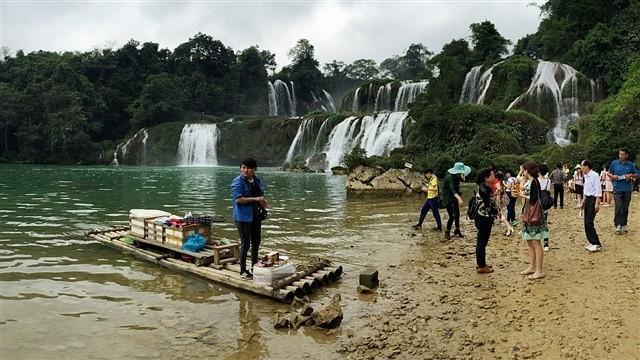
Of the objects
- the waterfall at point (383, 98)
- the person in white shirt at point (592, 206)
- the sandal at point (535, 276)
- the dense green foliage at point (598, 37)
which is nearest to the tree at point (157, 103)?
the waterfall at point (383, 98)

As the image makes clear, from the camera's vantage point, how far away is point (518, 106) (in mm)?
37594

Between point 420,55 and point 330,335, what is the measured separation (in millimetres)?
94691

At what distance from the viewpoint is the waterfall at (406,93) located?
48125mm

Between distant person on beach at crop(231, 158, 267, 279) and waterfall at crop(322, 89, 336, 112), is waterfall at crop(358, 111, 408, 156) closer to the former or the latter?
distant person on beach at crop(231, 158, 267, 279)

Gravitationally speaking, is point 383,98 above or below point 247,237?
above

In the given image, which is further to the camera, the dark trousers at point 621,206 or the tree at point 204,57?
the tree at point 204,57

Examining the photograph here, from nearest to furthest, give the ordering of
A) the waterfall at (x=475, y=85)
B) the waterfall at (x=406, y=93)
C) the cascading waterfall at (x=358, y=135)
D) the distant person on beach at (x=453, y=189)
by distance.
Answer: the distant person on beach at (x=453, y=189), the cascading waterfall at (x=358, y=135), the waterfall at (x=475, y=85), the waterfall at (x=406, y=93)

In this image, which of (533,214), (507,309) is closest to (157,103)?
(533,214)

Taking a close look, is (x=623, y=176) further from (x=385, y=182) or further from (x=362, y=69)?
(x=362, y=69)

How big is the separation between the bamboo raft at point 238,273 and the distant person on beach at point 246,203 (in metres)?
0.35

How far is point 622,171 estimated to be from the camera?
32.4 ft

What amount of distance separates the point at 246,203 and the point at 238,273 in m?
1.27

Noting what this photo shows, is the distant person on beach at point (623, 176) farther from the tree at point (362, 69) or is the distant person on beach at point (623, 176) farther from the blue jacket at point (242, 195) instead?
the tree at point (362, 69)

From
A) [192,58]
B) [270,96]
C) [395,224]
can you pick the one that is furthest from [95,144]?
[395,224]
